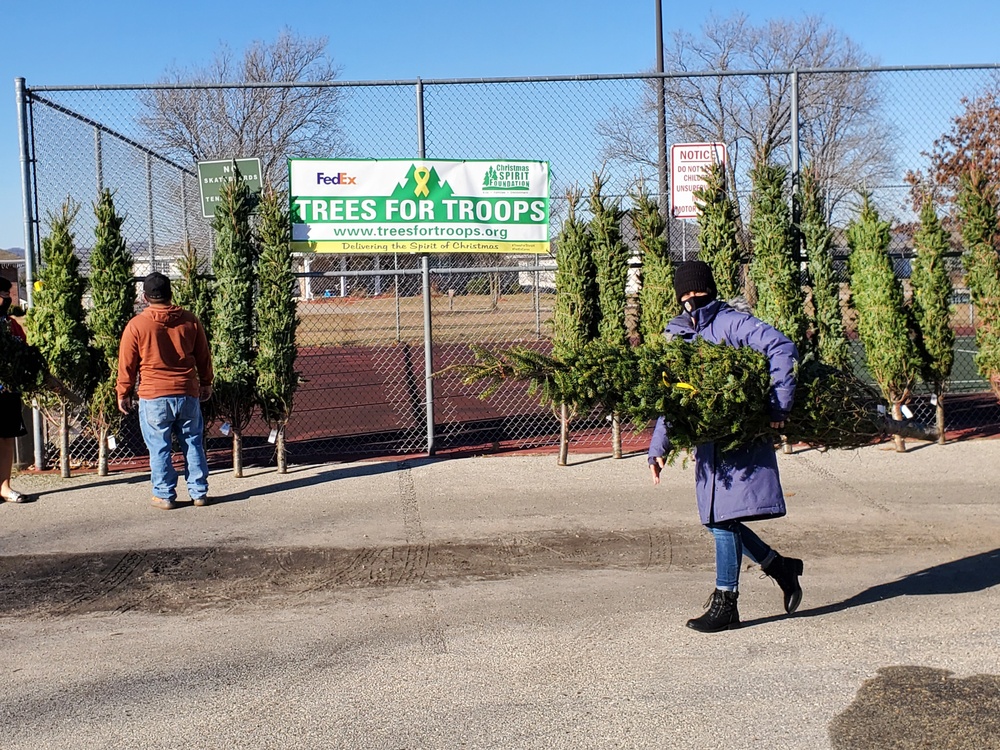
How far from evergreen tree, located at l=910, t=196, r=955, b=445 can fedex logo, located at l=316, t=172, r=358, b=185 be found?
527 centimetres

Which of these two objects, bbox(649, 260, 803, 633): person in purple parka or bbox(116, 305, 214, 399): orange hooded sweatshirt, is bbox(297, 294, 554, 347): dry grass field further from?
bbox(649, 260, 803, 633): person in purple parka

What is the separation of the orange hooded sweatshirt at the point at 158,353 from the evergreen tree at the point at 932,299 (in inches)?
258

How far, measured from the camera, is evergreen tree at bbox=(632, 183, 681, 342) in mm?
9523

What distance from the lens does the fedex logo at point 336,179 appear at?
376 inches

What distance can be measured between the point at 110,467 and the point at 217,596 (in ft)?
13.5

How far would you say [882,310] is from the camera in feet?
31.4

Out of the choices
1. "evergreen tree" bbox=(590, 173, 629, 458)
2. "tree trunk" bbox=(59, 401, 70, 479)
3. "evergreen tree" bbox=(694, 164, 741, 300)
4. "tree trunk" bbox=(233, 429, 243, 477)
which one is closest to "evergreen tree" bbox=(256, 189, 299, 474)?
"tree trunk" bbox=(233, 429, 243, 477)

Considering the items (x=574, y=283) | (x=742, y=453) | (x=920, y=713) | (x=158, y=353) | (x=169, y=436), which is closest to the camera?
(x=920, y=713)

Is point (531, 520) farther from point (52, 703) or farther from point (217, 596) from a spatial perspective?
point (52, 703)

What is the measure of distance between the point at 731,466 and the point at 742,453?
8 centimetres

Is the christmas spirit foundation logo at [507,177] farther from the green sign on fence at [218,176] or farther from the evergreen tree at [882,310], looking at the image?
the evergreen tree at [882,310]

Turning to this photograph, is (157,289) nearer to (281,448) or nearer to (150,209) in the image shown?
(281,448)

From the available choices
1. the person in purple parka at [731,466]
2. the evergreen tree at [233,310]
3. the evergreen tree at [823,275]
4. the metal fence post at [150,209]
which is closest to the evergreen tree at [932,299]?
the evergreen tree at [823,275]

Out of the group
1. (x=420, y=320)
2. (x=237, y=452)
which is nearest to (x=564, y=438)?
(x=237, y=452)
